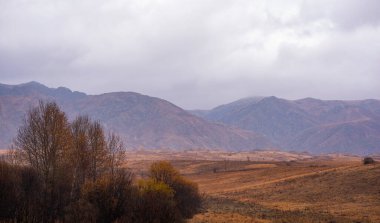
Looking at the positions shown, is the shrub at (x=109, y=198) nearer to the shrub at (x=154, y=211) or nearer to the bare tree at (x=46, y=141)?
the shrub at (x=154, y=211)

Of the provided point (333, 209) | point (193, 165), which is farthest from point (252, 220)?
point (193, 165)

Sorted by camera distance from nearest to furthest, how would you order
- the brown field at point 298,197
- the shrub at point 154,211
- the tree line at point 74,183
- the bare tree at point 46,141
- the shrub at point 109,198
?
the shrub at point 154,211 < the tree line at point 74,183 < the shrub at point 109,198 < the bare tree at point 46,141 < the brown field at point 298,197

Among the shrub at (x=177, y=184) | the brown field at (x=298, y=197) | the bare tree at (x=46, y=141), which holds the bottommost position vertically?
the brown field at (x=298, y=197)

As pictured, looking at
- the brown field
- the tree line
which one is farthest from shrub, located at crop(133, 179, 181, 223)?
the brown field

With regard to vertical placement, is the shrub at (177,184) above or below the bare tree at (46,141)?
below

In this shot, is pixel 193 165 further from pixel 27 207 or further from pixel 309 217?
pixel 27 207

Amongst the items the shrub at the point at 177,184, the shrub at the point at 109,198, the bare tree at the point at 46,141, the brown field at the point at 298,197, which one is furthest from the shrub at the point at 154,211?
the shrub at the point at 177,184

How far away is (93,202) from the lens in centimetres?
2392

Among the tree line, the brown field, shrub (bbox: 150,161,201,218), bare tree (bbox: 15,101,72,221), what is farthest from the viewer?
the brown field

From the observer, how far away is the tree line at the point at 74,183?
22.7 metres

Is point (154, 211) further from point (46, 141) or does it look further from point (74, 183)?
point (46, 141)

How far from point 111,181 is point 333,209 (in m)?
31.3

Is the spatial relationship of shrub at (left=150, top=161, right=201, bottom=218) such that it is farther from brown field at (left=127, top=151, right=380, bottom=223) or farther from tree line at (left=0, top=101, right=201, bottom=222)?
brown field at (left=127, top=151, right=380, bottom=223)

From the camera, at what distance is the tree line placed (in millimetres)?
22734
